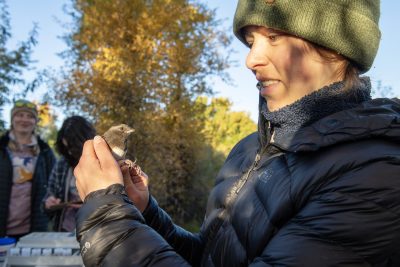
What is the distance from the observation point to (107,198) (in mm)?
1224

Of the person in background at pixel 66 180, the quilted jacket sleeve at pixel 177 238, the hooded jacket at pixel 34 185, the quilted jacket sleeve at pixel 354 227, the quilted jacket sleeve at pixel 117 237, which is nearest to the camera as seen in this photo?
the quilted jacket sleeve at pixel 354 227

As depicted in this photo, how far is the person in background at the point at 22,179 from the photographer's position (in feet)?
15.3

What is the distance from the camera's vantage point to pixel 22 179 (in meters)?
4.74

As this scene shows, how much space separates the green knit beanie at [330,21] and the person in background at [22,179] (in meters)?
3.91

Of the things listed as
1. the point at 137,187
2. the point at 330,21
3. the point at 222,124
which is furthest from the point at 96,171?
the point at 222,124

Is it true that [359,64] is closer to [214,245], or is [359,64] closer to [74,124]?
[214,245]

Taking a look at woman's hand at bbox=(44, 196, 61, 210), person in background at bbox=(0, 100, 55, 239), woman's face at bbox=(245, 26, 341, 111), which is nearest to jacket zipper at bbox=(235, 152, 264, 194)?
woman's face at bbox=(245, 26, 341, 111)

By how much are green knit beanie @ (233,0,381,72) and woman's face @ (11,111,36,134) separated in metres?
4.15

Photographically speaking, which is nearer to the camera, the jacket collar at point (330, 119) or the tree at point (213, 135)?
the jacket collar at point (330, 119)

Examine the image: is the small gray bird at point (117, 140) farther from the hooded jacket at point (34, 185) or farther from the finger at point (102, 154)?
the hooded jacket at point (34, 185)

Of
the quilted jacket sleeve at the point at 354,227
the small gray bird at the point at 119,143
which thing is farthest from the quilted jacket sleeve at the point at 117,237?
the small gray bird at the point at 119,143

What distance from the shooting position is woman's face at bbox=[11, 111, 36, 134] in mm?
4938

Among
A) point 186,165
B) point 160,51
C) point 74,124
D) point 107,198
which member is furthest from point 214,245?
point 186,165

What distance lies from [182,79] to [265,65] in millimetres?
10976
